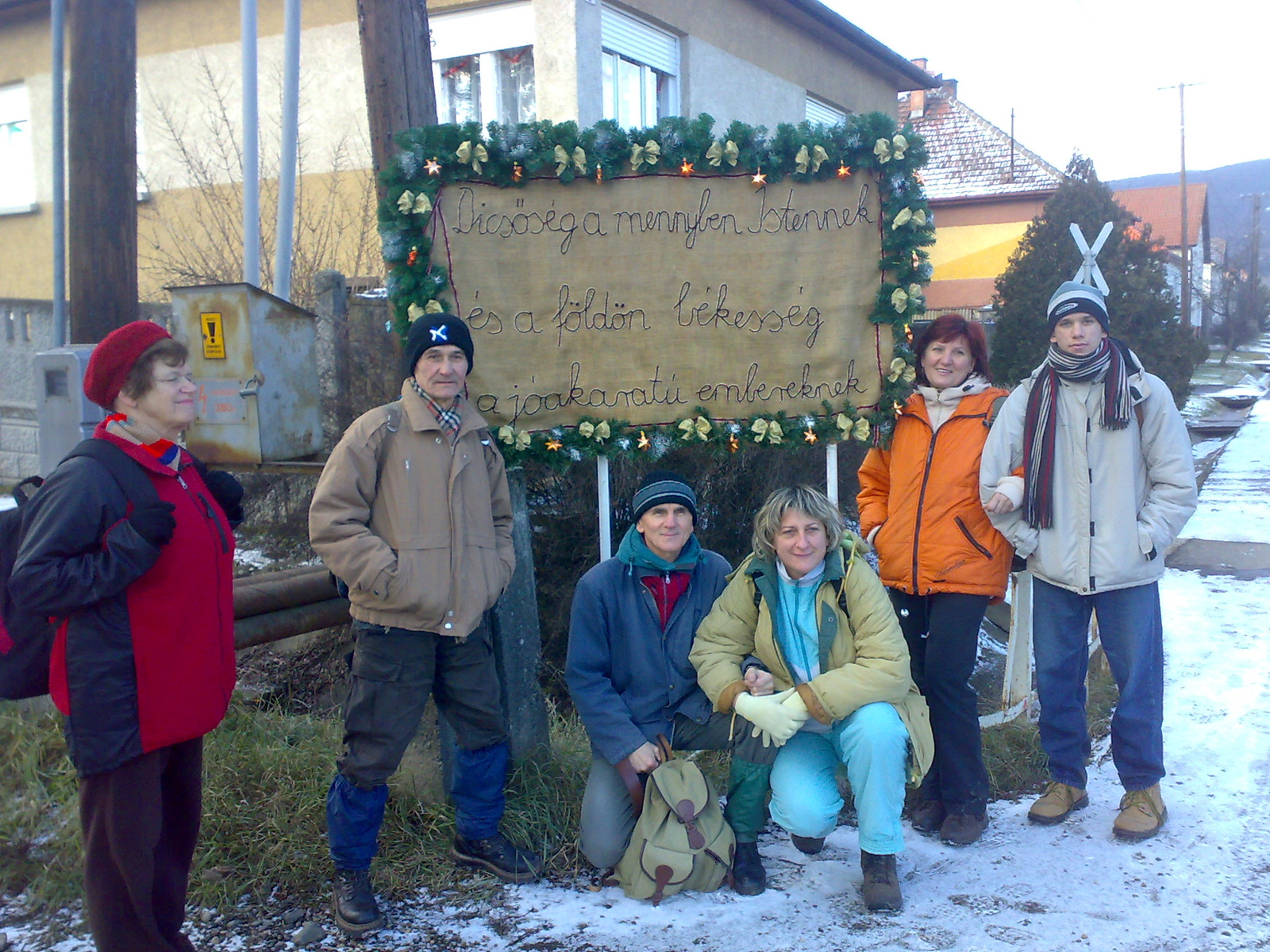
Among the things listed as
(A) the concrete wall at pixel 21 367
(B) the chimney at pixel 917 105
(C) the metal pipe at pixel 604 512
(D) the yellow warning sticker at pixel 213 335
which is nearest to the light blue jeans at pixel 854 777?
(C) the metal pipe at pixel 604 512

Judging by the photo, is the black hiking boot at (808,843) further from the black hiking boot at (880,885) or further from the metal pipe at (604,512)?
the metal pipe at (604,512)

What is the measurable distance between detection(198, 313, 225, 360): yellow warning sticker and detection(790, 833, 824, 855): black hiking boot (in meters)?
3.61

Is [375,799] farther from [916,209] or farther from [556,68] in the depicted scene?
[556,68]

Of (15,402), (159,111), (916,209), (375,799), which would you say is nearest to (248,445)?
(375,799)

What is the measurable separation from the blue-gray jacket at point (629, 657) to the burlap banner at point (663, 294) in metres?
0.68

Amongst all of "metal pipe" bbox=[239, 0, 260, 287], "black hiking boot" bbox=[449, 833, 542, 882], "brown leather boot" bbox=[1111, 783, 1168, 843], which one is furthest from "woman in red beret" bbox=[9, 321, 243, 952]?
"metal pipe" bbox=[239, 0, 260, 287]

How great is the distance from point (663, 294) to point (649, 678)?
4.52ft

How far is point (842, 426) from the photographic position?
3.77m

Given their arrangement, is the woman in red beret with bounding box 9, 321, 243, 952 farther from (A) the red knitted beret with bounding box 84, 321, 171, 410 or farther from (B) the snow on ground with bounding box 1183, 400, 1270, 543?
(B) the snow on ground with bounding box 1183, 400, 1270, 543

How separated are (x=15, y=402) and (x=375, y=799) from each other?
9033 millimetres

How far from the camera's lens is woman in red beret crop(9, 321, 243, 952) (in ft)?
7.54

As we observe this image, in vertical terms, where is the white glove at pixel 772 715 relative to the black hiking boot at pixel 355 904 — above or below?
above

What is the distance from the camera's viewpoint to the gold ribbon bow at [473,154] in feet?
11.2

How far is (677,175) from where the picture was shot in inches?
144
